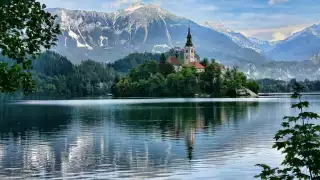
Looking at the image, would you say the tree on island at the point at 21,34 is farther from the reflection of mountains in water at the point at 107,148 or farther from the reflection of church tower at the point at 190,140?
the reflection of church tower at the point at 190,140

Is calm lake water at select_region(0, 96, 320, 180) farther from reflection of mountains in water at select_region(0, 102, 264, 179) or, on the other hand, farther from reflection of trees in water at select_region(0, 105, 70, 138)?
reflection of trees in water at select_region(0, 105, 70, 138)

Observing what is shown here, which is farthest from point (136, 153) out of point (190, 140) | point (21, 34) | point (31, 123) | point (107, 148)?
point (31, 123)

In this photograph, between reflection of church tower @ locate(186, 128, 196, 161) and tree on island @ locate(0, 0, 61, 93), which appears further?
reflection of church tower @ locate(186, 128, 196, 161)

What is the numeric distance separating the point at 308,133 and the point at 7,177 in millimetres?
19572

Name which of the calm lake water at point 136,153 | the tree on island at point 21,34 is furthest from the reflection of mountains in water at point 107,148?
the tree on island at point 21,34

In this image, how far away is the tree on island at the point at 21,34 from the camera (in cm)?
1855

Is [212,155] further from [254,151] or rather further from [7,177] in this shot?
[7,177]

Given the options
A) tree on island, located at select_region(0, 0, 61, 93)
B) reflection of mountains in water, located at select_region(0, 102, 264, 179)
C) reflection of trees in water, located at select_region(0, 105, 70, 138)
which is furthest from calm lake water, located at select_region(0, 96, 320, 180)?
tree on island, located at select_region(0, 0, 61, 93)

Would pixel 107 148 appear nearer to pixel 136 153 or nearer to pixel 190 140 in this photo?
pixel 136 153

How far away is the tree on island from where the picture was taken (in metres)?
18.5

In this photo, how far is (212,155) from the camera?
39812mm

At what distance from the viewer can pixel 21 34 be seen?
1916 cm

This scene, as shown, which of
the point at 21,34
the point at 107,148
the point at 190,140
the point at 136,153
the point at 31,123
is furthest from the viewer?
the point at 31,123

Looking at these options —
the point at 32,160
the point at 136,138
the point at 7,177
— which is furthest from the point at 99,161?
the point at 136,138
